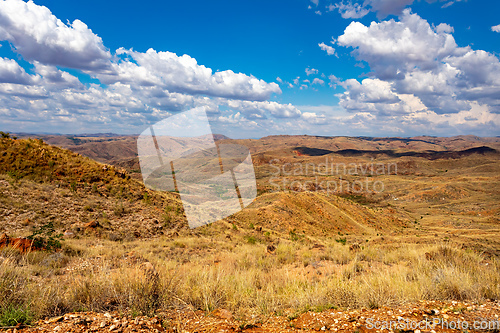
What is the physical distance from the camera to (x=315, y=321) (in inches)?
135

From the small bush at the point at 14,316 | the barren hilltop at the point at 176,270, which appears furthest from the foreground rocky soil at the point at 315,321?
the small bush at the point at 14,316

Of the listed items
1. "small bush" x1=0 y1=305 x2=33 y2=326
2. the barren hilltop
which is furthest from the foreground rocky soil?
"small bush" x1=0 y1=305 x2=33 y2=326

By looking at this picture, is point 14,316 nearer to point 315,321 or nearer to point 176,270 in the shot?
point 176,270

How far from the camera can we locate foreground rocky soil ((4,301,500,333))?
2.90 metres

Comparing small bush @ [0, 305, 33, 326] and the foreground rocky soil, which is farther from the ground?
small bush @ [0, 305, 33, 326]

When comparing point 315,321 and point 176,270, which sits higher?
point 315,321

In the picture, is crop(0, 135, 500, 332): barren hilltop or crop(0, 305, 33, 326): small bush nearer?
crop(0, 305, 33, 326): small bush

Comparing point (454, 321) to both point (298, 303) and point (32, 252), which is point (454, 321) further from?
point (32, 252)

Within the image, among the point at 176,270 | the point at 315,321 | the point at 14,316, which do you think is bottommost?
the point at 176,270

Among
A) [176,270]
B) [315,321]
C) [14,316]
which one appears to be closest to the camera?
[14,316]

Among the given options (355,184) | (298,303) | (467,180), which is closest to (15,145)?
(298,303)

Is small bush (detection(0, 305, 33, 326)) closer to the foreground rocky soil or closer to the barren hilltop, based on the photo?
the barren hilltop

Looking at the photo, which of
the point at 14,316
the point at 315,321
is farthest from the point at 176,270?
the point at 315,321

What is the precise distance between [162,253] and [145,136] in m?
5.17
